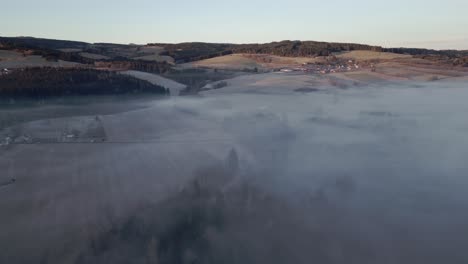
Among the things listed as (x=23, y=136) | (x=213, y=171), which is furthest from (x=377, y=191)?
(x=23, y=136)

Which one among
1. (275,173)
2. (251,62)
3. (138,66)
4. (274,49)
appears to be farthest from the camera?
(274,49)

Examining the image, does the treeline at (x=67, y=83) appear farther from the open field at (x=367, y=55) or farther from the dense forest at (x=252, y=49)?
the open field at (x=367, y=55)

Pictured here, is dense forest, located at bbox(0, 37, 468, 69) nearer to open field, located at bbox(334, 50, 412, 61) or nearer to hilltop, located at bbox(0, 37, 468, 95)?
hilltop, located at bbox(0, 37, 468, 95)

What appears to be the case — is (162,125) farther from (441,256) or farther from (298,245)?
(441,256)

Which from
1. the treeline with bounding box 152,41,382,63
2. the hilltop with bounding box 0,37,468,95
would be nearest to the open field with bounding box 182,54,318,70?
the hilltop with bounding box 0,37,468,95

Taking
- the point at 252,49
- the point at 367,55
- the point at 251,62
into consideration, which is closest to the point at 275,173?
the point at 251,62

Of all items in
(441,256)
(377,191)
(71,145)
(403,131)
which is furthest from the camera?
(403,131)

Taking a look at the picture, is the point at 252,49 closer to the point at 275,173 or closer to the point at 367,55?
the point at 367,55
